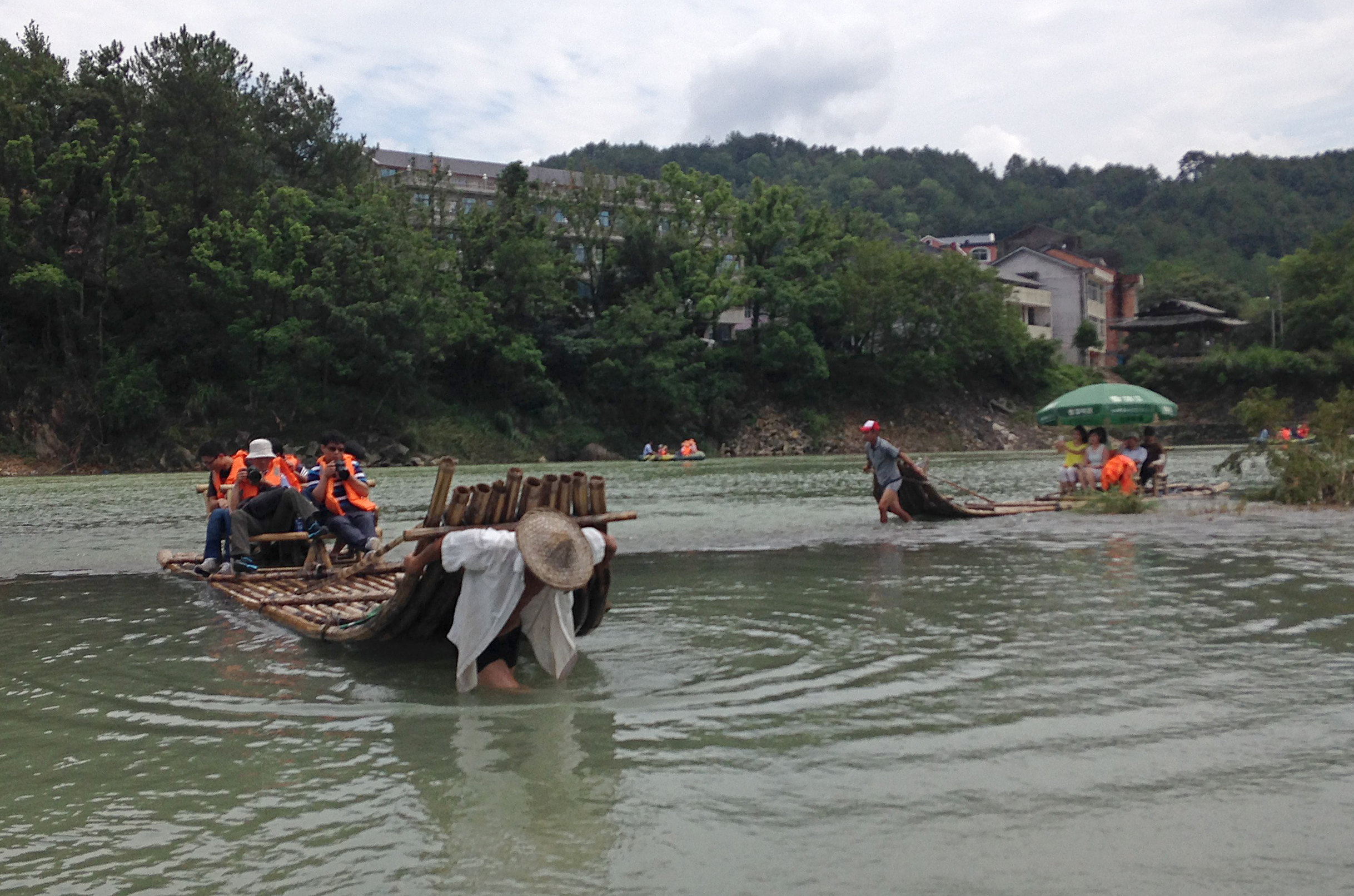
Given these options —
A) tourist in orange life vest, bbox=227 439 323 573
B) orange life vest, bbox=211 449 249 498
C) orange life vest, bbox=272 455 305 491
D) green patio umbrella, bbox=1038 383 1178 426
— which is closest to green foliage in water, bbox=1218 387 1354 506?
green patio umbrella, bbox=1038 383 1178 426

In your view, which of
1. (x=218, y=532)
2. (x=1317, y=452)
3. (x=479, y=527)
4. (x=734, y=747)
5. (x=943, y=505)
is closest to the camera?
(x=734, y=747)

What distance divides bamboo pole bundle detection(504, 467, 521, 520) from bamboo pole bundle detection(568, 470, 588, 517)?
→ 335 millimetres

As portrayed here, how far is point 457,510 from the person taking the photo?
255 inches

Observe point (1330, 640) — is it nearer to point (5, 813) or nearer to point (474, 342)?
point (5, 813)

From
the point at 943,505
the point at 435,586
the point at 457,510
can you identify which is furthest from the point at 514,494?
the point at 943,505

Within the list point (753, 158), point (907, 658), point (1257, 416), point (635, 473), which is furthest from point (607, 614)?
point (753, 158)

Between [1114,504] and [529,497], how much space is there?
12810 mm

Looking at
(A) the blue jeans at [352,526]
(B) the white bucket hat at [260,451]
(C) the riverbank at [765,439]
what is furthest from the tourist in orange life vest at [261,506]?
(C) the riverbank at [765,439]

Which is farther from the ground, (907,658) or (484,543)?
(484,543)

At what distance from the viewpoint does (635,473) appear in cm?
3603

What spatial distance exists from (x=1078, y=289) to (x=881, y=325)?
19819 millimetres

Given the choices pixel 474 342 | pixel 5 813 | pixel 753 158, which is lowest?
pixel 5 813

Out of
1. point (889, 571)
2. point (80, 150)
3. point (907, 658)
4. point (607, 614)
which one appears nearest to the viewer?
point (907, 658)

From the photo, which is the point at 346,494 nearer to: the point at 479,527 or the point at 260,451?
the point at 260,451
